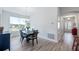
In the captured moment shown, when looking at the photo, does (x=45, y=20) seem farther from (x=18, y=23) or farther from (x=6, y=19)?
(x=6, y=19)

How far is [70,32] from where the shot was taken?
240 cm

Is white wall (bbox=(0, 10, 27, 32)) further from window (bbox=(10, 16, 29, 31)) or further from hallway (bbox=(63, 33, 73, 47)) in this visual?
hallway (bbox=(63, 33, 73, 47))

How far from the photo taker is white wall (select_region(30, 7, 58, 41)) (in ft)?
7.77

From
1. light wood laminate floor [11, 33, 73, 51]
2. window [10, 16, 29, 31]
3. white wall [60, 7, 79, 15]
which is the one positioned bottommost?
light wood laminate floor [11, 33, 73, 51]

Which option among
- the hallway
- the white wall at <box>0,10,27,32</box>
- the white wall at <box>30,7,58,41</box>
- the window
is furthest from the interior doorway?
the white wall at <box>0,10,27,32</box>

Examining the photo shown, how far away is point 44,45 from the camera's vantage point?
2.44 metres

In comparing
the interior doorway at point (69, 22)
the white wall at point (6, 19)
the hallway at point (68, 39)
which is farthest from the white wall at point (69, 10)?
the white wall at point (6, 19)

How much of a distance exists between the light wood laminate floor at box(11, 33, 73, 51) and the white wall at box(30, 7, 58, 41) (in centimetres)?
16

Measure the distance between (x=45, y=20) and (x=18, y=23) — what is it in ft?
2.26

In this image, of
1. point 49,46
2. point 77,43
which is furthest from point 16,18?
point 77,43

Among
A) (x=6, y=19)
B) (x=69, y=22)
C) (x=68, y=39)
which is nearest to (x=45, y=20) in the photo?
(x=69, y=22)

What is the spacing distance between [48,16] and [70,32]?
0.67 meters
